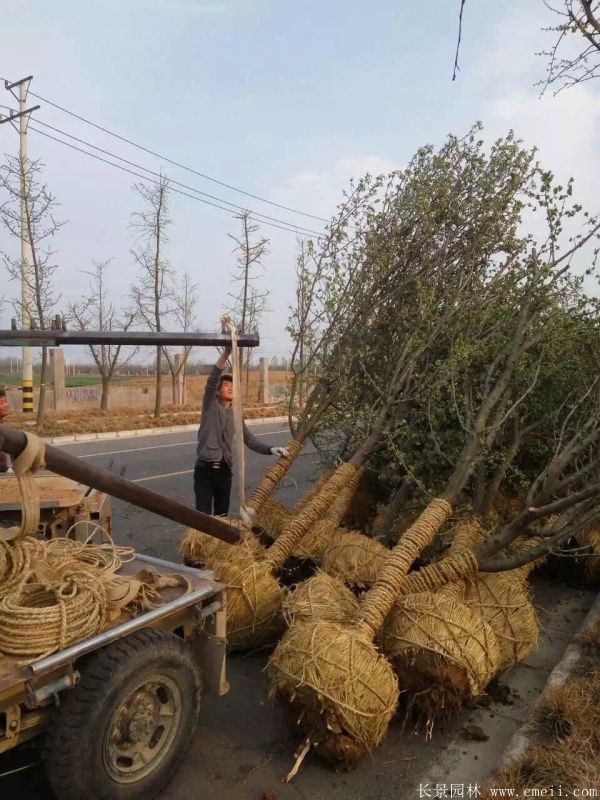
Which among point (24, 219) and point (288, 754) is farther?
point (24, 219)

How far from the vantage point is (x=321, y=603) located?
363 cm

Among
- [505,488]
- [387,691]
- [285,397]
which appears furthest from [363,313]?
[387,691]

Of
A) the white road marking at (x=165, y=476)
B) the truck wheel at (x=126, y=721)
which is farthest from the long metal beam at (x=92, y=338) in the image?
the white road marking at (x=165, y=476)

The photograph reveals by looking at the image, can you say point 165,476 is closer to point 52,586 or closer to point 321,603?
point 321,603

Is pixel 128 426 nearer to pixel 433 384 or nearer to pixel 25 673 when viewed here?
pixel 433 384

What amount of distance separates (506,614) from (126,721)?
2.46 metres

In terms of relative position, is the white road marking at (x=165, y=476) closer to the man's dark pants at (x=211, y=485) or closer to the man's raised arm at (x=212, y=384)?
the man's dark pants at (x=211, y=485)

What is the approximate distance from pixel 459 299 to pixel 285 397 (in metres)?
1.93

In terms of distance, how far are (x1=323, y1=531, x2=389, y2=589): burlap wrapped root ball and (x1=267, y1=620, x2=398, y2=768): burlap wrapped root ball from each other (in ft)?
3.64

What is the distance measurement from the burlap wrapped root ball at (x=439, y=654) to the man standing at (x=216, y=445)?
8.58 feet

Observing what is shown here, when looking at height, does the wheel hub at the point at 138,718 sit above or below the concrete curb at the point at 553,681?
above

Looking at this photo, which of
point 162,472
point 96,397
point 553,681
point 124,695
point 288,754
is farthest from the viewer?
point 96,397

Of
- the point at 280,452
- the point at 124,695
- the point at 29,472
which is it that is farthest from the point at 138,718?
the point at 280,452

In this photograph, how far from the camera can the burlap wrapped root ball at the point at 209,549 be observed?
4.29 meters
